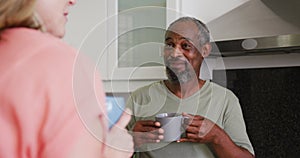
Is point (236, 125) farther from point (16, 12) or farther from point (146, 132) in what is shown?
point (16, 12)

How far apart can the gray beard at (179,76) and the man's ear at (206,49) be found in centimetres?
9

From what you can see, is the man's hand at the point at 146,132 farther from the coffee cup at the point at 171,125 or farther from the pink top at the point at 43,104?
the pink top at the point at 43,104

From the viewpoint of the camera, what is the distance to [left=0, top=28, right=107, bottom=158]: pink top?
427 millimetres

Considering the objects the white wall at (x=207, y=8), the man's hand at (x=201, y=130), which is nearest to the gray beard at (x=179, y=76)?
the man's hand at (x=201, y=130)

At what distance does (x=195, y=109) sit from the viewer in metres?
1.03

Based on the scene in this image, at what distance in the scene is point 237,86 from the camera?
1.25 meters

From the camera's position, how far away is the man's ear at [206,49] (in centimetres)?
110

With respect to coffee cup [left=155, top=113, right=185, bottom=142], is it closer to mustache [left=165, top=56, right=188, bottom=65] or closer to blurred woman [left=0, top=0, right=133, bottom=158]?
mustache [left=165, top=56, right=188, bottom=65]

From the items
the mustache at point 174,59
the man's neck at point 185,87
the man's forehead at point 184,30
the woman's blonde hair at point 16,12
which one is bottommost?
the man's neck at point 185,87

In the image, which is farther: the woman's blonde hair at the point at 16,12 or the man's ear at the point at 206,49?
the man's ear at the point at 206,49

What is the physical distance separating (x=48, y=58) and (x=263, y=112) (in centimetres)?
88

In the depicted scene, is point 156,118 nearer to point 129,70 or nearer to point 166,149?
point 166,149

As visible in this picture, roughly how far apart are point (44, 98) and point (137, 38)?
1.71ft

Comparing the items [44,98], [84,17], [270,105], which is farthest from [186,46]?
[44,98]
